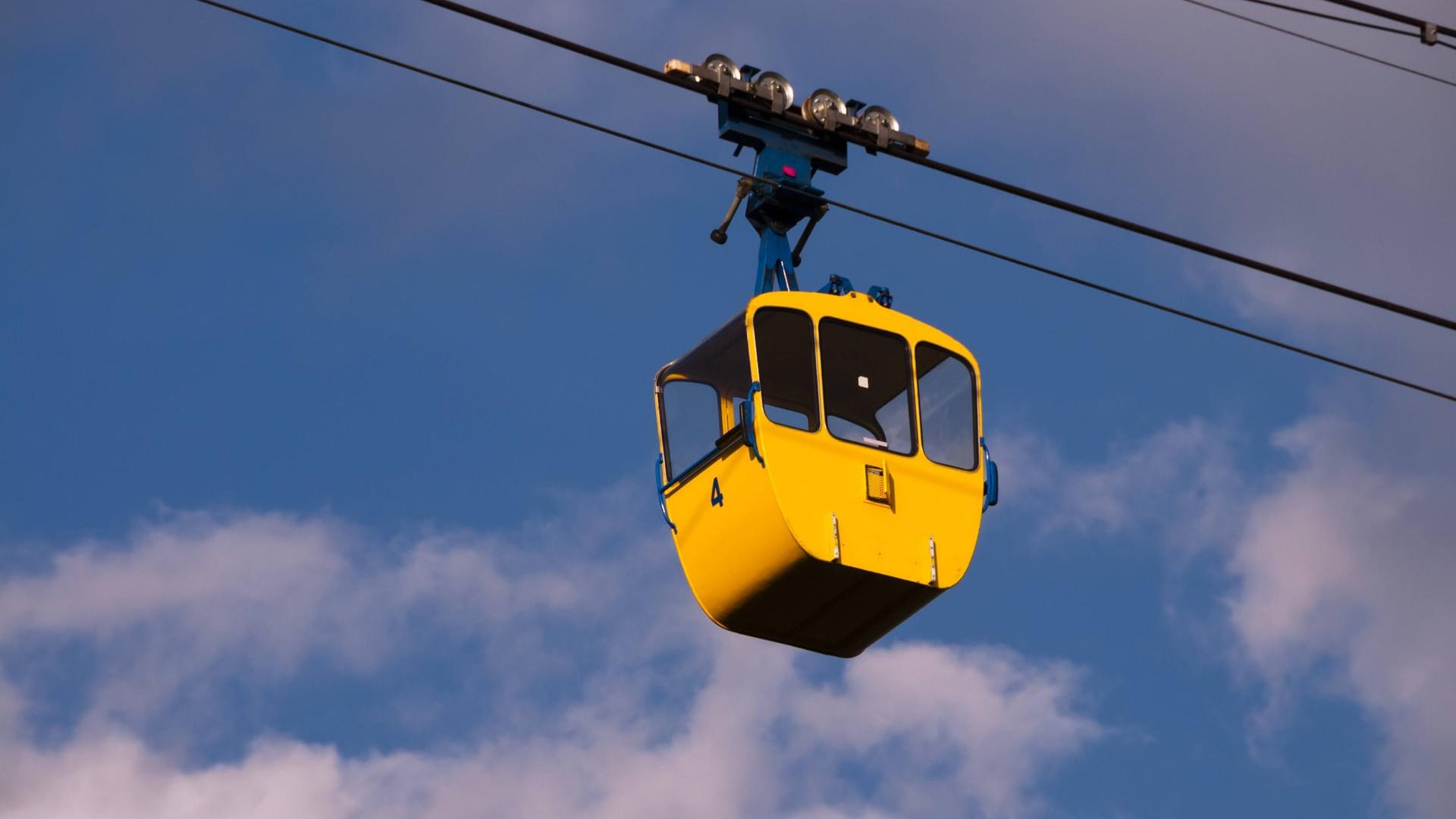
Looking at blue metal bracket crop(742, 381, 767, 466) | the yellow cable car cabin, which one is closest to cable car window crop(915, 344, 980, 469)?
the yellow cable car cabin

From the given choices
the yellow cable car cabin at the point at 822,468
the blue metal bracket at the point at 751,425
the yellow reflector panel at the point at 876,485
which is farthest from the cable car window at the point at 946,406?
the blue metal bracket at the point at 751,425

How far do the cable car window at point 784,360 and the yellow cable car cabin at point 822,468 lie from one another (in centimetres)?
1

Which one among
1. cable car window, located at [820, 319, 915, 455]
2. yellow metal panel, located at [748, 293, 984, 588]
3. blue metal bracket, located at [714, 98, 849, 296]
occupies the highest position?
blue metal bracket, located at [714, 98, 849, 296]

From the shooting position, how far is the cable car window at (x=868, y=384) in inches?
749

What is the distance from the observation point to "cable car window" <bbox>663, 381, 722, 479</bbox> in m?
19.8

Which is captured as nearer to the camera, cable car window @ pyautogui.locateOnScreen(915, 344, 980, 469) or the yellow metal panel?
the yellow metal panel

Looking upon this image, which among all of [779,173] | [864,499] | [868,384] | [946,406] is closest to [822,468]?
[864,499]

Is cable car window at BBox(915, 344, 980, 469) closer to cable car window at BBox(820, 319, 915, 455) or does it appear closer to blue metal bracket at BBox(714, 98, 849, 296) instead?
cable car window at BBox(820, 319, 915, 455)

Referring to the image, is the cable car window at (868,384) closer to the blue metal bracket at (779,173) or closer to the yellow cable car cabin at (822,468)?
the yellow cable car cabin at (822,468)

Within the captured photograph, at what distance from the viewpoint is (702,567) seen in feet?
62.8

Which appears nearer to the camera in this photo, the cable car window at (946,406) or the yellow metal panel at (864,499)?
the yellow metal panel at (864,499)

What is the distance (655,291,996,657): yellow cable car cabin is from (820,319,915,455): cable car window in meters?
0.01

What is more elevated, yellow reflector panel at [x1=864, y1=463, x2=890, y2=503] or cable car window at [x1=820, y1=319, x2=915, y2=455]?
cable car window at [x1=820, y1=319, x2=915, y2=455]

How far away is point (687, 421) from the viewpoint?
19953mm
